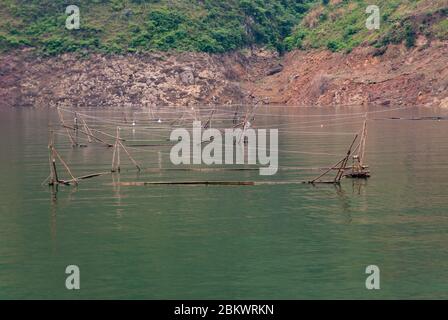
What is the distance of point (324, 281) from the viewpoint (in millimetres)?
41938

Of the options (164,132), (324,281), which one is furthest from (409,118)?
(324,281)

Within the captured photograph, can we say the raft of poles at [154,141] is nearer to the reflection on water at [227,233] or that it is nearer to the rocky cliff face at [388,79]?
Result: the reflection on water at [227,233]

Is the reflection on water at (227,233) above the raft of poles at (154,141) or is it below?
below

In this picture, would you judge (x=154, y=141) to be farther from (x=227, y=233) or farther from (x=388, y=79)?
(x=388, y=79)

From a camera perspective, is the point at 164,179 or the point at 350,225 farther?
the point at 164,179

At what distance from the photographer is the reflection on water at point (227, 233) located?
4181 centimetres

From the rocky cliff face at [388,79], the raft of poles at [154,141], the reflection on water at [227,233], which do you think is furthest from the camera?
the rocky cliff face at [388,79]

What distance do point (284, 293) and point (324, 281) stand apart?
104 inches

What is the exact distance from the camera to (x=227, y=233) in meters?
52.2

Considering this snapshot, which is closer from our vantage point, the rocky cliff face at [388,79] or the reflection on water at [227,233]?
the reflection on water at [227,233]

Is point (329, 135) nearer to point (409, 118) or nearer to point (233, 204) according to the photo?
point (409, 118)

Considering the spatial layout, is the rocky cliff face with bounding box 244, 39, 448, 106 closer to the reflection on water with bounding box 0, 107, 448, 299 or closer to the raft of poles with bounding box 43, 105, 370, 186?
the raft of poles with bounding box 43, 105, 370, 186

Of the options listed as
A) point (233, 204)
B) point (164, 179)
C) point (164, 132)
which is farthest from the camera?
point (164, 132)

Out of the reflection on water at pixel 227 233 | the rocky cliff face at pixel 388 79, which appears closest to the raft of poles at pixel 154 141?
the reflection on water at pixel 227 233
